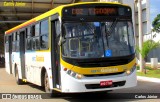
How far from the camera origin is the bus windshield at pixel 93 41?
1193cm

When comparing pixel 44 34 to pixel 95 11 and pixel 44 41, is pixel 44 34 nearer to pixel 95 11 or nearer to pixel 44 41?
pixel 44 41

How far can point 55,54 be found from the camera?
1316 cm

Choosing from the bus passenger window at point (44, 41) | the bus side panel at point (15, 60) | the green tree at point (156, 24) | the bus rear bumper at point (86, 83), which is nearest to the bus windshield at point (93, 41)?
the bus rear bumper at point (86, 83)

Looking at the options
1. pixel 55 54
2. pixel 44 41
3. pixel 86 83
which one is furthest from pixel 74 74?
pixel 44 41

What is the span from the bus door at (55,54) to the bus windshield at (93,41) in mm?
875

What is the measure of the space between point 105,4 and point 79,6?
87cm

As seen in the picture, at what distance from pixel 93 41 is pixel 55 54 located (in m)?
1.73

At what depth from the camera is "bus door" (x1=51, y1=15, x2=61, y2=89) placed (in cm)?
1280

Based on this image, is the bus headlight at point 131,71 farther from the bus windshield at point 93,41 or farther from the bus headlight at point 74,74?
the bus headlight at point 74,74

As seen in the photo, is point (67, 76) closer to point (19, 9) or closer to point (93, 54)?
point (93, 54)

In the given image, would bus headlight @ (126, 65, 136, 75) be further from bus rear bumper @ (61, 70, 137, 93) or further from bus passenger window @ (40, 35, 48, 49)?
bus passenger window @ (40, 35, 48, 49)

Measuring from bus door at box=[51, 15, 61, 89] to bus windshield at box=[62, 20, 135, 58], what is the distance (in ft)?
2.87

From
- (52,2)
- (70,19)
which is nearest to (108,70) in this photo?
(70,19)

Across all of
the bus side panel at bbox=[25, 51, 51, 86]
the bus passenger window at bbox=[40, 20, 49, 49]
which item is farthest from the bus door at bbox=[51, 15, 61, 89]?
the bus passenger window at bbox=[40, 20, 49, 49]
